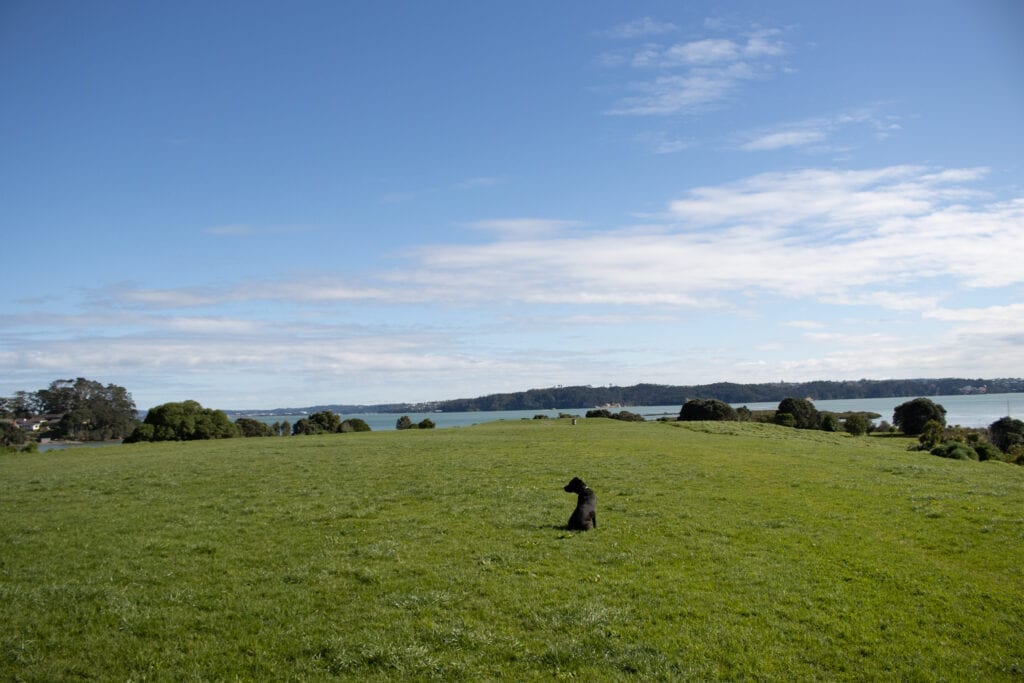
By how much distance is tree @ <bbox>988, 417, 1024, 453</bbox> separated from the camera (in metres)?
77.5

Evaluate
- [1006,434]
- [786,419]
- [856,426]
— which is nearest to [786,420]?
[786,419]

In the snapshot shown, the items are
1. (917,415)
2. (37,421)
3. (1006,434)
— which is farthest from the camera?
(37,421)

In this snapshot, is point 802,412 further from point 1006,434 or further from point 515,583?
point 515,583

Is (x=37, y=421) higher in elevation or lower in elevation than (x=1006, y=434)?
higher

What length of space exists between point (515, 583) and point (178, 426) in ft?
272

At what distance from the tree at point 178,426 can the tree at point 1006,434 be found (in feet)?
329

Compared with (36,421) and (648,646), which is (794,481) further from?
(36,421)

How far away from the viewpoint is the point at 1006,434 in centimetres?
7838

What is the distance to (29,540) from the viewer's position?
1636cm

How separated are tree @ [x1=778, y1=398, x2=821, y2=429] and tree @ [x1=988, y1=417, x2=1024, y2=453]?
25.5 metres

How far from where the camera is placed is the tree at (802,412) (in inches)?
4129

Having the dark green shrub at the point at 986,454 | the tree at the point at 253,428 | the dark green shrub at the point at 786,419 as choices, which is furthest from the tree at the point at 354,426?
the dark green shrub at the point at 986,454

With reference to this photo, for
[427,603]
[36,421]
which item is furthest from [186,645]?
[36,421]

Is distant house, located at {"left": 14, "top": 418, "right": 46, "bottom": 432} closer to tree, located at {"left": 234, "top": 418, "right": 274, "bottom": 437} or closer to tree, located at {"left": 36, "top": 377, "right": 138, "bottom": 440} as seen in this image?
tree, located at {"left": 36, "top": 377, "right": 138, "bottom": 440}
